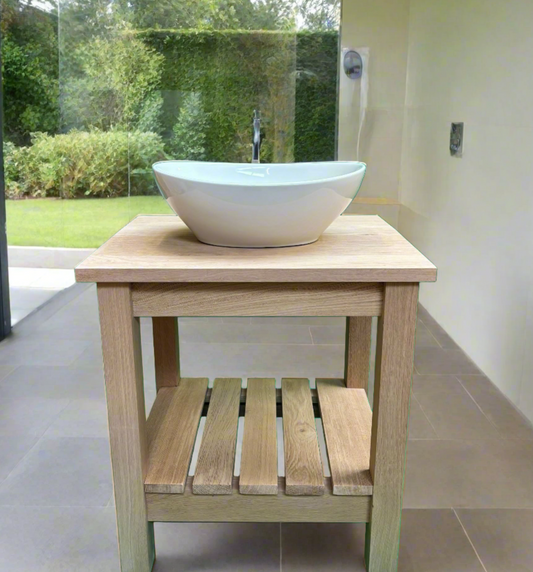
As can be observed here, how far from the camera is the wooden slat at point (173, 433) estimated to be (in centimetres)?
139

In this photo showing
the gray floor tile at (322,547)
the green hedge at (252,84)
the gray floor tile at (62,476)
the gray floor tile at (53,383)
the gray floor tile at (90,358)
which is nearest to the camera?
the gray floor tile at (322,547)

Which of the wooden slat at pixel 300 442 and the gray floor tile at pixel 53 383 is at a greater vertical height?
the wooden slat at pixel 300 442

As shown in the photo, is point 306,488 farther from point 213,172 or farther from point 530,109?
point 530,109

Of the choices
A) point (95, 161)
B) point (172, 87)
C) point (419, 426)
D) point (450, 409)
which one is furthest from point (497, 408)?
point (95, 161)

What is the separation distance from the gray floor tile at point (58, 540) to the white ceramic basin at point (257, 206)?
816mm

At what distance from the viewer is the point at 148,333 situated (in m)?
3.19

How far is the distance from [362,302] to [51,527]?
1.03 metres

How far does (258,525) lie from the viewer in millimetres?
1707

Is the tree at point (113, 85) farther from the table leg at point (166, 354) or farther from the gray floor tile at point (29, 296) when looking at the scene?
the table leg at point (166, 354)

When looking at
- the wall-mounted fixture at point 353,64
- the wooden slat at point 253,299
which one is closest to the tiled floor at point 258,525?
the wooden slat at point 253,299

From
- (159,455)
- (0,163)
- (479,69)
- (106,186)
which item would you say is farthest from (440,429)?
(106,186)

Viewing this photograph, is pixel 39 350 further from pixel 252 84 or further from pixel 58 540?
pixel 252 84

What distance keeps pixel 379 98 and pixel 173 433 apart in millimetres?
2836

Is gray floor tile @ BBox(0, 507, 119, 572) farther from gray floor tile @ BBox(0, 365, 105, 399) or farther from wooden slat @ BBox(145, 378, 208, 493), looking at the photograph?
gray floor tile @ BBox(0, 365, 105, 399)
